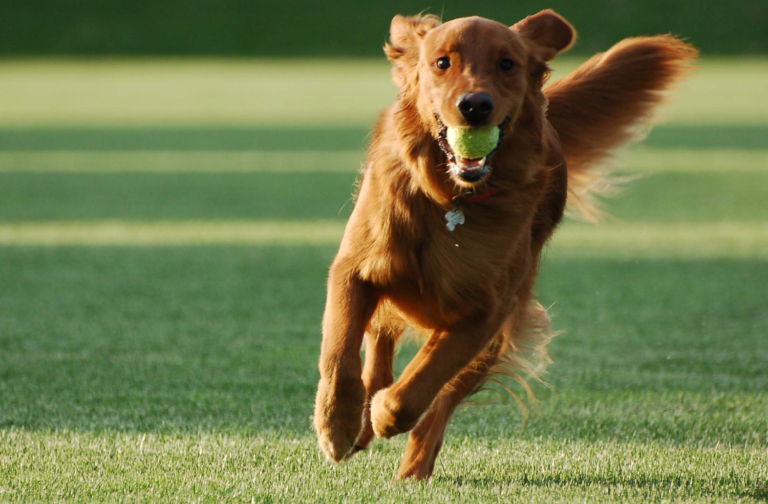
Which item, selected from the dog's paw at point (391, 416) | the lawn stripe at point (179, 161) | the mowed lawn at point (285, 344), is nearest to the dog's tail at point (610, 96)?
the mowed lawn at point (285, 344)

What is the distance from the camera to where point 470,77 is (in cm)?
251

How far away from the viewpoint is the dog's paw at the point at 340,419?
8.41ft

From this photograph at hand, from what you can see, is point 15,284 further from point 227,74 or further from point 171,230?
point 227,74

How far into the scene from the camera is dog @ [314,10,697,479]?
8.32 ft

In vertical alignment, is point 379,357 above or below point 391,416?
below

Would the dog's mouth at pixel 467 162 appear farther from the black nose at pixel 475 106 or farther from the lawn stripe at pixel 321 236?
the lawn stripe at pixel 321 236

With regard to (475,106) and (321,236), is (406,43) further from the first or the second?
(321,236)

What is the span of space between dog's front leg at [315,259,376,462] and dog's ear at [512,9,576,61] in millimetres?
799

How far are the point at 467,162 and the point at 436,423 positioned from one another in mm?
773

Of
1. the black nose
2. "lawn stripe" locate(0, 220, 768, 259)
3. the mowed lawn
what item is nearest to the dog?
the black nose

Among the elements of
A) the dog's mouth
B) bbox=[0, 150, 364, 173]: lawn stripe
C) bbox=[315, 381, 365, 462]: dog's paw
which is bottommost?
bbox=[0, 150, 364, 173]: lawn stripe

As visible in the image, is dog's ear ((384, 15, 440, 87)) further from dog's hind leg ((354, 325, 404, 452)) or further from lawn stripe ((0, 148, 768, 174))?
lawn stripe ((0, 148, 768, 174))

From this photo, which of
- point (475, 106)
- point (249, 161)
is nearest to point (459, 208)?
point (475, 106)

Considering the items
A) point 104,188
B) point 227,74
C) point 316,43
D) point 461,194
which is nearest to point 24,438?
point 461,194
